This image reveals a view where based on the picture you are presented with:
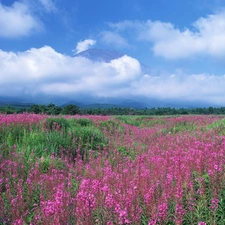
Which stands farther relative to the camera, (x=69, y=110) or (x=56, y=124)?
(x=69, y=110)

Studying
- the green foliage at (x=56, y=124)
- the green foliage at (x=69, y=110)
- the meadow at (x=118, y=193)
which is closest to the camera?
the meadow at (x=118, y=193)

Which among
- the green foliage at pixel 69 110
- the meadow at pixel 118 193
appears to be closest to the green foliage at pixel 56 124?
the meadow at pixel 118 193

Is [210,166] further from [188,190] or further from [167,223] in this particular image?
[167,223]

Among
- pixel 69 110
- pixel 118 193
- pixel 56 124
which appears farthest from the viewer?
pixel 69 110

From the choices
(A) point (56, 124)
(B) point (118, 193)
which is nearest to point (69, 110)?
(A) point (56, 124)

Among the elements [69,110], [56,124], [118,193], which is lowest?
[118,193]

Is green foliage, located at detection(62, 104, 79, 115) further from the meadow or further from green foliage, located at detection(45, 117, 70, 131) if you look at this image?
the meadow

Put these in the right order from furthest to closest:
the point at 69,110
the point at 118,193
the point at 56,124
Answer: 1. the point at 69,110
2. the point at 56,124
3. the point at 118,193

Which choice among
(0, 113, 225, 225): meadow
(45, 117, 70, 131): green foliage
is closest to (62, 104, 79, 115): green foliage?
(45, 117, 70, 131): green foliage

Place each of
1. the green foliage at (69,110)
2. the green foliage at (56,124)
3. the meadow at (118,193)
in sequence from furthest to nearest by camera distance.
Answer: the green foliage at (69,110) < the green foliage at (56,124) < the meadow at (118,193)

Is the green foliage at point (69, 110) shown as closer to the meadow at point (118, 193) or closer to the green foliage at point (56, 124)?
the green foliage at point (56, 124)

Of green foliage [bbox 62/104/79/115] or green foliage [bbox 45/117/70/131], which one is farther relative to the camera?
green foliage [bbox 62/104/79/115]

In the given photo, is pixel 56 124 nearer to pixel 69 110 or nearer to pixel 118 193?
pixel 118 193

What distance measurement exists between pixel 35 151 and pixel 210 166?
5.31m
